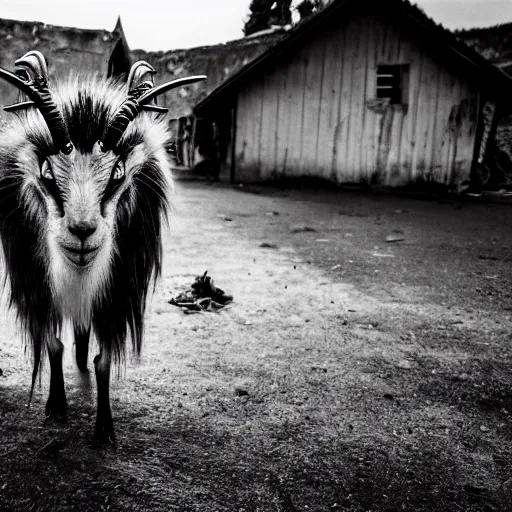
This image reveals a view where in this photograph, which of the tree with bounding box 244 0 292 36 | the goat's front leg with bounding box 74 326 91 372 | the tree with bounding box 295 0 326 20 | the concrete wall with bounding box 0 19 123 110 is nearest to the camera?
the goat's front leg with bounding box 74 326 91 372

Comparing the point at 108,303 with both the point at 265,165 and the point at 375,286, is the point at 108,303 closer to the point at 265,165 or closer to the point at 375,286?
the point at 375,286

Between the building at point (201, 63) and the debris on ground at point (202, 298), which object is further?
the building at point (201, 63)

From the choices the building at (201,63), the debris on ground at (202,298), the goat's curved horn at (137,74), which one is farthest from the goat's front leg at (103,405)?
the building at (201,63)

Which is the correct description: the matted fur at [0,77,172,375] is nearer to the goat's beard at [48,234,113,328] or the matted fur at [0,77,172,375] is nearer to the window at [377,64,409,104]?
the goat's beard at [48,234,113,328]

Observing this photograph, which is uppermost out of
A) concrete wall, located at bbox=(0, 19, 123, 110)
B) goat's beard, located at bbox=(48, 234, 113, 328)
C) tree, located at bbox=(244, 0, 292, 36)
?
tree, located at bbox=(244, 0, 292, 36)

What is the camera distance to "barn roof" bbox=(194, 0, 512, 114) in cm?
967

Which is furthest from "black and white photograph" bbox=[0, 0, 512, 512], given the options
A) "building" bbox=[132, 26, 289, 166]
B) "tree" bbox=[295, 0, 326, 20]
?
"tree" bbox=[295, 0, 326, 20]

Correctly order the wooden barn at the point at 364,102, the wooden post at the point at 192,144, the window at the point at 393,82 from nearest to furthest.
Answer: the wooden barn at the point at 364,102
the window at the point at 393,82
the wooden post at the point at 192,144

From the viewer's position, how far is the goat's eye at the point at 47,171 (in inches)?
79.4

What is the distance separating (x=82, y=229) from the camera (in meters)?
1.91

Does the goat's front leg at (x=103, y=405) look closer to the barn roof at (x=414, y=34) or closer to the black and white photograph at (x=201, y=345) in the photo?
the black and white photograph at (x=201, y=345)

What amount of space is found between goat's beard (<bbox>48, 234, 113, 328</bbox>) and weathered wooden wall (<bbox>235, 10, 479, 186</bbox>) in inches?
375

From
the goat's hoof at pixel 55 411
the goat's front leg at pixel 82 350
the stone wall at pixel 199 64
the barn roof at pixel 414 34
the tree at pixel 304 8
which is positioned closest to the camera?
the goat's hoof at pixel 55 411

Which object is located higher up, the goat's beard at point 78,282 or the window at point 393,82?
the window at point 393,82
